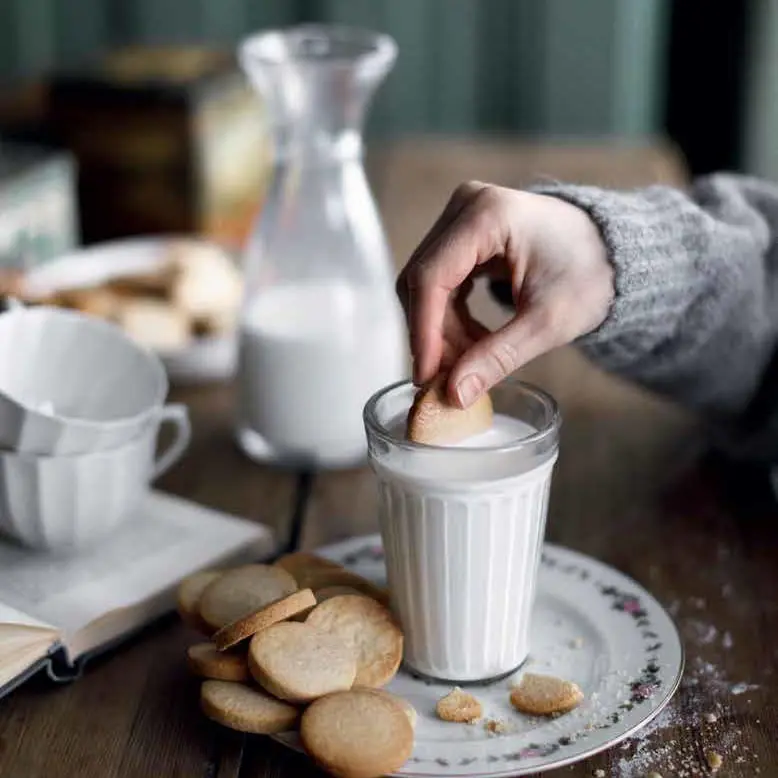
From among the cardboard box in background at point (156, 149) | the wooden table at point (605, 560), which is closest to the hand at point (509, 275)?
the wooden table at point (605, 560)

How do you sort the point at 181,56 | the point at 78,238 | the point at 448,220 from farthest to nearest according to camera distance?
1. the point at 181,56
2. the point at 78,238
3. the point at 448,220

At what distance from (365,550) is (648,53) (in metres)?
2.14

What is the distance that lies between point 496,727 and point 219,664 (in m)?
A: 0.15

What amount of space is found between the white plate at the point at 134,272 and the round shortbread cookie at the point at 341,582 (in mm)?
443

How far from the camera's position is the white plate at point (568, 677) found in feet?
2.02

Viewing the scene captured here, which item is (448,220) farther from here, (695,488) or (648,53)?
(648,53)

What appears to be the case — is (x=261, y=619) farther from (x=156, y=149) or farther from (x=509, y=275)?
(x=156, y=149)

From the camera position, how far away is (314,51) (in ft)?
3.45

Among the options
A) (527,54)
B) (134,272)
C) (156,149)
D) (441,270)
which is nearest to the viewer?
(441,270)

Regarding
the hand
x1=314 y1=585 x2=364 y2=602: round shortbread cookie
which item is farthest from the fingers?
x1=314 y1=585 x2=364 y2=602: round shortbread cookie

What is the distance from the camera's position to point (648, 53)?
271cm

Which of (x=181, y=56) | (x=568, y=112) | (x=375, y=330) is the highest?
(x=181, y=56)

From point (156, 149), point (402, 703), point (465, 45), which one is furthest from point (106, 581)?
point (465, 45)

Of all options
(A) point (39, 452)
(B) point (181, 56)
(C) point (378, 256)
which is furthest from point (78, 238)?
(A) point (39, 452)
